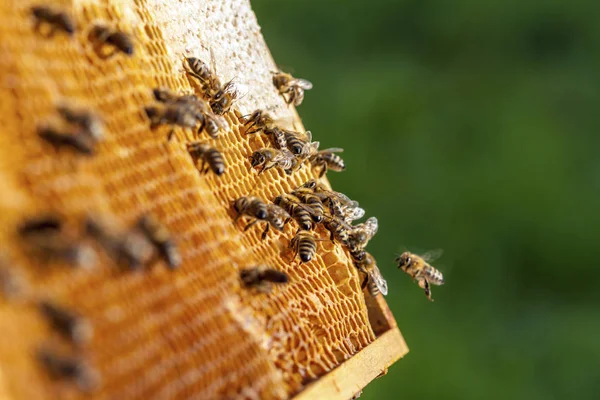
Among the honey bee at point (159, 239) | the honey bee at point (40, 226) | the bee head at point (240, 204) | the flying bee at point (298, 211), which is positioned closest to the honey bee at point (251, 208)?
the bee head at point (240, 204)

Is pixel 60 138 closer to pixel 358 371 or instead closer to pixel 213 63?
pixel 213 63

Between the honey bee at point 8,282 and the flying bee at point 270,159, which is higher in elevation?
the flying bee at point 270,159

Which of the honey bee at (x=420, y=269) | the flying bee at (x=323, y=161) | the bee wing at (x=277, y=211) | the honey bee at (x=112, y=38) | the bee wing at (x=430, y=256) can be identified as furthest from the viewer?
the bee wing at (x=430, y=256)

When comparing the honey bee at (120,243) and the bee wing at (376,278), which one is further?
the bee wing at (376,278)

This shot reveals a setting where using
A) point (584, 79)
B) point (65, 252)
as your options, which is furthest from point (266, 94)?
point (584, 79)

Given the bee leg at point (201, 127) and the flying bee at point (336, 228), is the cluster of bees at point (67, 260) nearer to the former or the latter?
the bee leg at point (201, 127)

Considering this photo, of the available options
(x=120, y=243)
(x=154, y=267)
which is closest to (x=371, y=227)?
(x=154, y=267)
